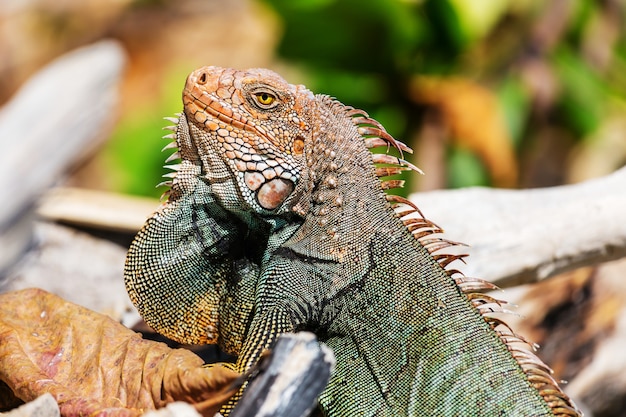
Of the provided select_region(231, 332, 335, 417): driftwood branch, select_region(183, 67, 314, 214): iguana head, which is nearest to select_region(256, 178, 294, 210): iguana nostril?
select_region(183, 67, 314, 214): iguana head

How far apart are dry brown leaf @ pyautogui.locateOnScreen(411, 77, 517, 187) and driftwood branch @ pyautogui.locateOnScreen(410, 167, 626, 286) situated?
323 cm

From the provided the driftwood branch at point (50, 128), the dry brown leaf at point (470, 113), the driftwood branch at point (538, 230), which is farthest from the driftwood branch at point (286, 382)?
the dry brown leaf at point (470, 113)

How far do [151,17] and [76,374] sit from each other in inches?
380

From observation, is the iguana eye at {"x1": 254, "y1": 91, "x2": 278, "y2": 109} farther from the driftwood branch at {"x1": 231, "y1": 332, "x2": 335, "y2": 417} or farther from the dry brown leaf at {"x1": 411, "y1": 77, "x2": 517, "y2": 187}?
the dry brown leaf at {"x1": 411, "y1": 77, "x2": 517, "y2": 187}

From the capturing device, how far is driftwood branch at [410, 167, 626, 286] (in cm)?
420

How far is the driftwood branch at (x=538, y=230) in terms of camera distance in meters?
4.20

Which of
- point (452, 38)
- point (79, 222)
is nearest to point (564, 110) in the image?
point (452, 38)

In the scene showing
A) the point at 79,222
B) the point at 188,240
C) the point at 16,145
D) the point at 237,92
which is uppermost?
the point at 237,92

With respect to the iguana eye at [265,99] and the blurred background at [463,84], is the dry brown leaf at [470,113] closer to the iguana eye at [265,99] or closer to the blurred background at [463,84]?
the blurred background at [463,84]

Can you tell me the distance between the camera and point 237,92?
3072 mm

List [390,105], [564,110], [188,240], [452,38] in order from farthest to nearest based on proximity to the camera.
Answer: [564,110], [390,105], [452,38], [188,240]

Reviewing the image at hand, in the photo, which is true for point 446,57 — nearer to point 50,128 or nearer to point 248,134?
point 50,128

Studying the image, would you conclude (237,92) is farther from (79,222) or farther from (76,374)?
(79,222)

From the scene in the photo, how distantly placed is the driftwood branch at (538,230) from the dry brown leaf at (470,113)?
3.23 metres
